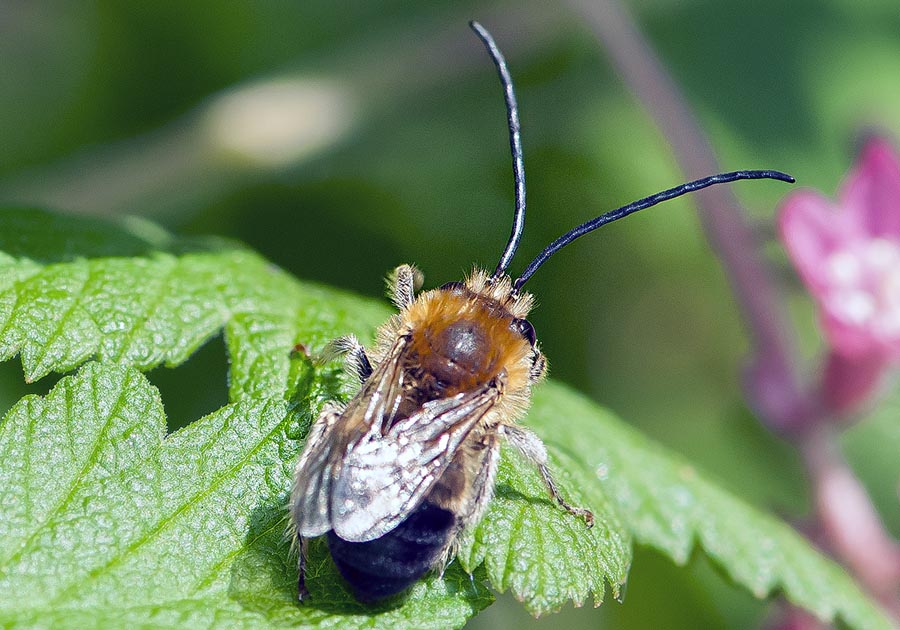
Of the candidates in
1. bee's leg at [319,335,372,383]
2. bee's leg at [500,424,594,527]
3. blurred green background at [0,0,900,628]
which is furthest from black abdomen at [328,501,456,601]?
blurred green background at [0,0,900,628]

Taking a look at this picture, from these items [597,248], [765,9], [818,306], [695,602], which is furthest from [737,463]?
[765,9]

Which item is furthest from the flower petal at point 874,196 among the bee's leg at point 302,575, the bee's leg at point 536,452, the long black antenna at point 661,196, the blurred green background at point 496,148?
the bee's leg at point 302,575

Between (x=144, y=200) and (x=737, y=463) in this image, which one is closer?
(x=144, y=200)

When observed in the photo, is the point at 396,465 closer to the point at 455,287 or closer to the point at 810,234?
the point at 455,287

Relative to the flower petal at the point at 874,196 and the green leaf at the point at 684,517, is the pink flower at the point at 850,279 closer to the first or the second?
the flower petal at the point at 874,196

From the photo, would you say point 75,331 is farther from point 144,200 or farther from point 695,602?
point 695,602
